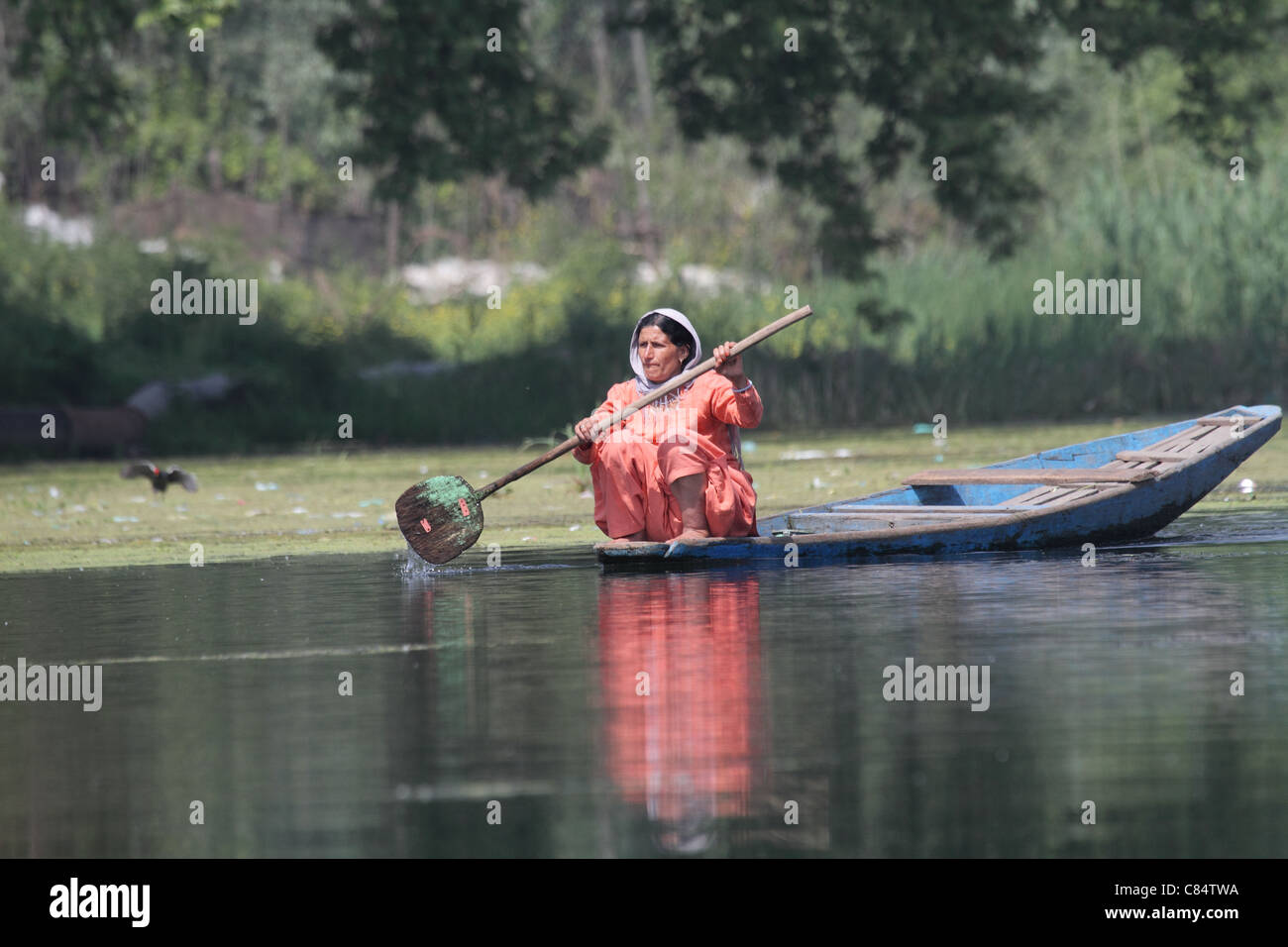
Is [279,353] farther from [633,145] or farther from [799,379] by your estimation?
[633,145]

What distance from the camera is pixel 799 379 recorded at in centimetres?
2512

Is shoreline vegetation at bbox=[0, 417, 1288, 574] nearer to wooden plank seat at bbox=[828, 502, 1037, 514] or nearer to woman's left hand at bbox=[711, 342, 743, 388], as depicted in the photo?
wooden plank seat at bbox=[828, 502, 1037, 514]

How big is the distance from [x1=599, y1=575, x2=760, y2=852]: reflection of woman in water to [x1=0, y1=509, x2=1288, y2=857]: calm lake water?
0.06 ft

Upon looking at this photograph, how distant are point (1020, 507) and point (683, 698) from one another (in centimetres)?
519

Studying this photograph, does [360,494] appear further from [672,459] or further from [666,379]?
[672,459]

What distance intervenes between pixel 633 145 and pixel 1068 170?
854 centimetres

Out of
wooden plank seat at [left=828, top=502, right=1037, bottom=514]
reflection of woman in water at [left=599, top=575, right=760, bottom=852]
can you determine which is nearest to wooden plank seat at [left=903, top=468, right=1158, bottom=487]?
wooden plank seat at [left=828, top=502, right=1037, bottom=514]

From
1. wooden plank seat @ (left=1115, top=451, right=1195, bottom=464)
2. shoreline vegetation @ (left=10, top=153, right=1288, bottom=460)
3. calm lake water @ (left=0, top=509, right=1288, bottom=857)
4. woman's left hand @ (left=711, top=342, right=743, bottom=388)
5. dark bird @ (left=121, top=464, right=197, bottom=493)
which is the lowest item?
calm lake water @ (left=0, top=509, right=1288, bottom=857)

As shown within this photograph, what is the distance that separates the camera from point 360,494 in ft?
57.1

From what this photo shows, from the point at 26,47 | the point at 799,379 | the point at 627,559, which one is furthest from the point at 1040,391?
the point at 627,559

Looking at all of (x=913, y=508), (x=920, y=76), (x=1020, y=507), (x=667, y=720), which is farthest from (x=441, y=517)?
(x=920, y=76)

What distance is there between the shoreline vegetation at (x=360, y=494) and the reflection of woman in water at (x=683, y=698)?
2520 millimetres

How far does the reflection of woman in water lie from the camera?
571 centimetres

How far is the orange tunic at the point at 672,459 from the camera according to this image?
36.0 ft
